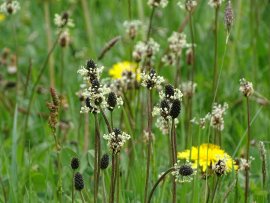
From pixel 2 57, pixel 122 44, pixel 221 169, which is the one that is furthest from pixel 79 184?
pixel 122 44

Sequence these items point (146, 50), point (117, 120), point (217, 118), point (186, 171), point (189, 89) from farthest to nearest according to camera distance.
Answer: point (117, 120) < point (189, 89) < point (146, 50) < point (217, 118) < point (186, 171)

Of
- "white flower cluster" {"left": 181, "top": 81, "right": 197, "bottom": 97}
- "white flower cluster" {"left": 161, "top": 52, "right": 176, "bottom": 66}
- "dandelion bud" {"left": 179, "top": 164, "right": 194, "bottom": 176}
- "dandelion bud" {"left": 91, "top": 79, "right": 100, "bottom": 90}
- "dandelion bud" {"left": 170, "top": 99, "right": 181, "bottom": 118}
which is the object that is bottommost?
"dandelion bud" {"left": 179, "top": 164, "right": 194, "bottom": 176}

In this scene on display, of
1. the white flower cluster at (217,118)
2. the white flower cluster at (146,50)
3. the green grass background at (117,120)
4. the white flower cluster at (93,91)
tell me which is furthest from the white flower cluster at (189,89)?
the white flower cluster at (93,91)

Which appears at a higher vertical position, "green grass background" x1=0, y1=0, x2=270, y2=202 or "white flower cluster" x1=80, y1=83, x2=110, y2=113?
"green grass background" x1=0, y1=0, x2=270, y2=202

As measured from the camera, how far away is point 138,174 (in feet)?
8.09

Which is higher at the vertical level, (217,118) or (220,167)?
(217,118)

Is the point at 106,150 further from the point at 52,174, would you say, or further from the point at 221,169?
the point at 221,169

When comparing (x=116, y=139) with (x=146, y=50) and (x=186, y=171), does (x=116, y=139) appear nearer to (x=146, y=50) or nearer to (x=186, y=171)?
(x=186, y=171)

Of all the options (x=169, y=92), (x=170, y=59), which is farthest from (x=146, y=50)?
(x=169, y=92)

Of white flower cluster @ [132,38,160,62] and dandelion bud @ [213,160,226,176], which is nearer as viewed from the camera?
dandelion bud @ [213,160,226,176]

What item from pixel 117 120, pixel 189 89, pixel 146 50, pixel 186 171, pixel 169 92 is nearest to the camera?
pixel 186 171

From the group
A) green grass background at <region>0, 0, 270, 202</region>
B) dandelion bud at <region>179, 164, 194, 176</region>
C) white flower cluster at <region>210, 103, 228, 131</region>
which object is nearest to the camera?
dandelion bud at <region>179, 164, 194, 176</region>

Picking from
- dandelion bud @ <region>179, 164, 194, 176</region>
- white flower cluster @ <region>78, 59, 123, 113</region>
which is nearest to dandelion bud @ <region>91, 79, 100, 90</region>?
white flower cluster @ <region>78, 59, 123, 113</region>

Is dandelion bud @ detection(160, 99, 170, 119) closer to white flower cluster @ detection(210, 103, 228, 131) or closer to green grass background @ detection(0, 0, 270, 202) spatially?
green grass background @ detection(0, 0, 270, 202)
